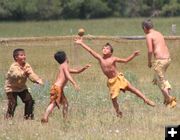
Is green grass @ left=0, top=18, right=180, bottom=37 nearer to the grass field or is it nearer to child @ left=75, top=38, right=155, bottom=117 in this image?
the grass field

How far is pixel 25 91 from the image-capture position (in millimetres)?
11008

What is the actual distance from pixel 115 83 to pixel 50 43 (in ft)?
32.5

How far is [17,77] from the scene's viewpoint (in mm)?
10820

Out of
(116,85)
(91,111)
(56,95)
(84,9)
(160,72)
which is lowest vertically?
(91,111)

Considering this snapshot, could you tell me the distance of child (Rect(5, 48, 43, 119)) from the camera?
1081cm

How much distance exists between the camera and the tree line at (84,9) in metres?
84.8

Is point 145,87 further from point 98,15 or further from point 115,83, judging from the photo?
point 98,15

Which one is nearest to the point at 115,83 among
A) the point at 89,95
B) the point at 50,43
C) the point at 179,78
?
the point at 89,95

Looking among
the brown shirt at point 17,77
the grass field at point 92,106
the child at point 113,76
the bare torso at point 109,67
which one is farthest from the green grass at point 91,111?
the bare torso at point 109,67

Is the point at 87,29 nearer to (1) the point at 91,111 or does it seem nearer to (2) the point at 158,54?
(2) the point at 158,54

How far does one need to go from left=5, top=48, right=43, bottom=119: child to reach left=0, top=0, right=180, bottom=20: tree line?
237 feet

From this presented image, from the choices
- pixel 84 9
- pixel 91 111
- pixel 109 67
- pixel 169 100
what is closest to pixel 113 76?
pixel 109 67

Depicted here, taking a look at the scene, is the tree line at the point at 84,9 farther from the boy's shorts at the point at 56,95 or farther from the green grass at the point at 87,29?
the boy's shorts at the point at 56,95

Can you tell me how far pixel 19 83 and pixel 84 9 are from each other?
80.8 m
